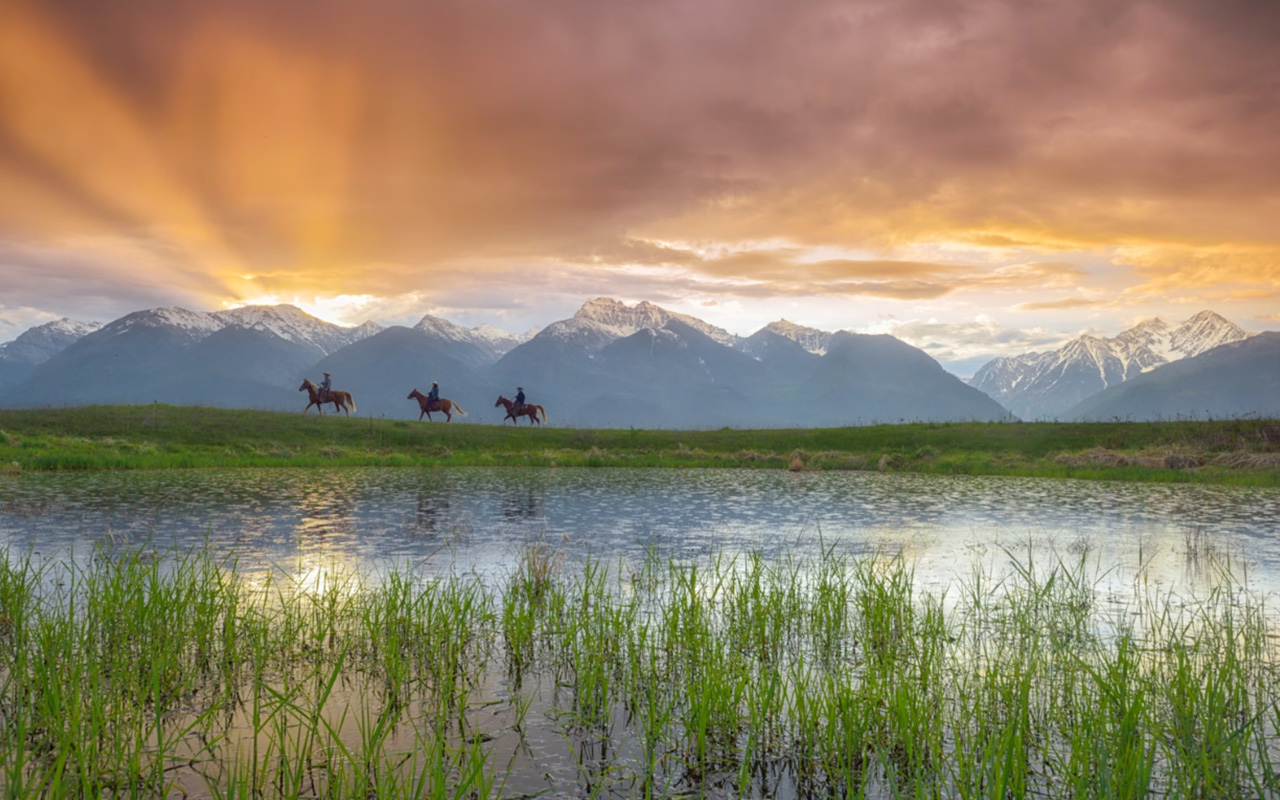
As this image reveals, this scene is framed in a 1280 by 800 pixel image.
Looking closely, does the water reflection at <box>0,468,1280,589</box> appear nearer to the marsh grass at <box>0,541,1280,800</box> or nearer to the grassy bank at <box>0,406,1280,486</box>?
the marsh grass at <box>0,541,1280,800</box>

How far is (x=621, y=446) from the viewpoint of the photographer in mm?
65812

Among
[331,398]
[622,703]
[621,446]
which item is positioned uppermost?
[331,398]

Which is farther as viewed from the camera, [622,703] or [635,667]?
[622,703]

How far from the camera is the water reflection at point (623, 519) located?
18.3m

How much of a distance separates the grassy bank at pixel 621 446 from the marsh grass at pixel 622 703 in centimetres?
3668

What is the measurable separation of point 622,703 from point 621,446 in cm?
5686

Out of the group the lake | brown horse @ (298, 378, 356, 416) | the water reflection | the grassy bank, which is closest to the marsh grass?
the lake

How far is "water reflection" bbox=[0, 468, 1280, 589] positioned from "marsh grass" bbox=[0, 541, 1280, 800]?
3.63 metres

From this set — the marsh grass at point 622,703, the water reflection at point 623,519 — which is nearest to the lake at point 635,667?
the marsh grass at point 622,703

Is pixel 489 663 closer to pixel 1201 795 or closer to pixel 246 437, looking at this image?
pixel 1201 795

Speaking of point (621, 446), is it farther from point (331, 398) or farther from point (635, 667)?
point (635, 667)

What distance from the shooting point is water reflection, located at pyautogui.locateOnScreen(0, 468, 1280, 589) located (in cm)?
1828

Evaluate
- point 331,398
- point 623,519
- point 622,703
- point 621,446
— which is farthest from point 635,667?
point 331,398

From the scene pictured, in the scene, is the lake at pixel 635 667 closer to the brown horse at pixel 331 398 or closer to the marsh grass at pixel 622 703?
the marsh grass at pixel 622 703
